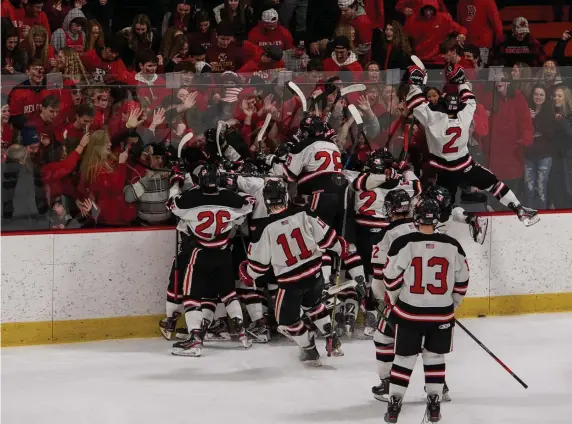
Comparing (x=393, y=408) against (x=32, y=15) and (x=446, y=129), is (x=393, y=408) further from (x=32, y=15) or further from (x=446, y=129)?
(x=32, y=15)

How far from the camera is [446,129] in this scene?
9.17m

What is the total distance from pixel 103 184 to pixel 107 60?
45.0 inches

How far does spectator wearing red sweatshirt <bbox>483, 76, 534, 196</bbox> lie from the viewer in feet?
31.4

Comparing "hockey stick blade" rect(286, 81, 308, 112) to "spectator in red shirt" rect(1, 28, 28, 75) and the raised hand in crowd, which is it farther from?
"spectator in red shirt" rect(1, 28, 28, 75)

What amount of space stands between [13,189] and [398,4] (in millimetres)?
3760

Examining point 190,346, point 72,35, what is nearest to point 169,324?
point 190,346

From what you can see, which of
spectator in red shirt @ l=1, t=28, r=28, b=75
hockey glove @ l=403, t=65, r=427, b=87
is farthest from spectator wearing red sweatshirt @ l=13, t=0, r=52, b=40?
hockey glove @ l=403, t=65, r=427, b=87

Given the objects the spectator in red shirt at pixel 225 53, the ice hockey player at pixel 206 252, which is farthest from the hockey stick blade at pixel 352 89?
the ice hockey player at pixel 206 252

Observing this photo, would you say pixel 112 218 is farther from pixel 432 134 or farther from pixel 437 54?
pixel 437 54

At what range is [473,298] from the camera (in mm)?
9492

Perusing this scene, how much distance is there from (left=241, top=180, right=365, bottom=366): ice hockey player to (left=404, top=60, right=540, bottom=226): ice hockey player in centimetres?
132

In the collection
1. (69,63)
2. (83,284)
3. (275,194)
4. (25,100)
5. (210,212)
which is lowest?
(83,284)

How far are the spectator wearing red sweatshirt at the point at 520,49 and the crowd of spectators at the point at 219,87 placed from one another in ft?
0.04

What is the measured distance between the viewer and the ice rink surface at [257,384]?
735cm
